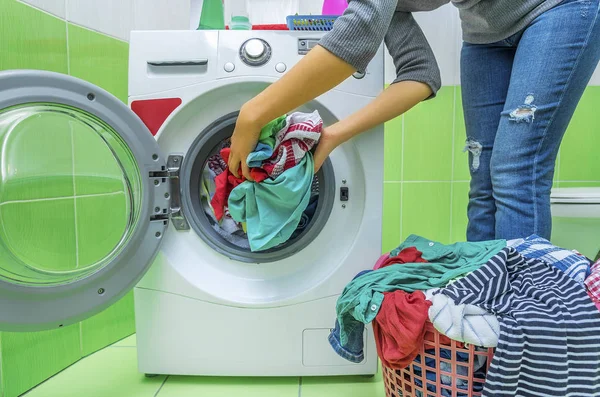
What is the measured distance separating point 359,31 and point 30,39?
77 centimetres

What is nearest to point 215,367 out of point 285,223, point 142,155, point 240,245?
point 240,245

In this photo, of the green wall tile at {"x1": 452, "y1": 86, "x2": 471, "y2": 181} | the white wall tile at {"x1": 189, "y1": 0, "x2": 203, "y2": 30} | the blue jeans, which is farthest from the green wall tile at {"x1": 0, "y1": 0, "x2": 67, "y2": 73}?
the green wall tile at {"x1": 452, "y1": 86, "x2": 471, "y2": 181}

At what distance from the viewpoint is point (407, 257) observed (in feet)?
2.61

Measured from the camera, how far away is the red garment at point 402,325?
617 millimetres

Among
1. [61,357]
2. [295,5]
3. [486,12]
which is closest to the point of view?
[486,12]

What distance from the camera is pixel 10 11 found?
2.91 ft

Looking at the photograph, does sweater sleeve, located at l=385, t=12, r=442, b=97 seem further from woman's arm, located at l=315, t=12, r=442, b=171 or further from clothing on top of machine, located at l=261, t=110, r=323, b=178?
clothing on top of machine, located at l=261, t=110, r=323, b=178

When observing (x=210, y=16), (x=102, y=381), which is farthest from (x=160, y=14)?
(x=102, y=381)

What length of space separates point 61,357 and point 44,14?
2.77 ft

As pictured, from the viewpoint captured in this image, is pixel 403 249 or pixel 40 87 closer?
pixel 40 87

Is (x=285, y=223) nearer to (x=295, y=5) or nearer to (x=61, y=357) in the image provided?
(x=61, y=357)

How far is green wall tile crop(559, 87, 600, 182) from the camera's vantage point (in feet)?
5.29

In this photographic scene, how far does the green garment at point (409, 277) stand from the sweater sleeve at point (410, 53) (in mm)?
350

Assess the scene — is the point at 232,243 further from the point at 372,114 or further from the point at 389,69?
the point at 389,69
